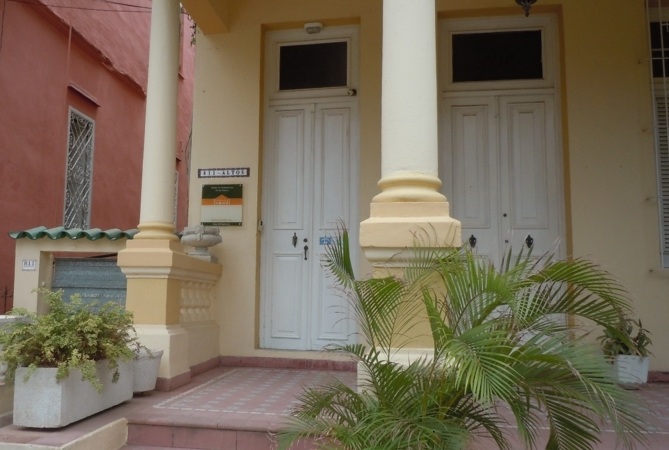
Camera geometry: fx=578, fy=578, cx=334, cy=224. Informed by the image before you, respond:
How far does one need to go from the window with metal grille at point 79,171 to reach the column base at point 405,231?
5.95 meters

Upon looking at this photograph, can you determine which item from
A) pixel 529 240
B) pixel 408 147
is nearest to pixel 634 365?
pixel 529 240

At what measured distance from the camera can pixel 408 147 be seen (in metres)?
3.29

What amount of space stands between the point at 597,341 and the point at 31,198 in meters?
6.45

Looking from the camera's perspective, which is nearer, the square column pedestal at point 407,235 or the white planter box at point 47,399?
the square column pedestal at point 407,235

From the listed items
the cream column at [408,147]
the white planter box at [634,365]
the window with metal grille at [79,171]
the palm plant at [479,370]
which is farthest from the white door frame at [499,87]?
the window with metal grille at [79,171]

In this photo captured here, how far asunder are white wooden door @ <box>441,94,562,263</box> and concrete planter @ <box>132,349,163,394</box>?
3051 millimetres

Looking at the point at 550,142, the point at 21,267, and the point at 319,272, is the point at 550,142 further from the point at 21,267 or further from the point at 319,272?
the point at 21,267

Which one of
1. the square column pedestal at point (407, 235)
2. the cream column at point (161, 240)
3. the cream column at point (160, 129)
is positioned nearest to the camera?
the square column pedestal at point (407, 235)

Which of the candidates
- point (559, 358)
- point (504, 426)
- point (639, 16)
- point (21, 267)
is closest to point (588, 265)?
point (559, 358)

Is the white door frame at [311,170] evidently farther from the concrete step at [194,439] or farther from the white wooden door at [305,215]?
the concrete step at [194,439]

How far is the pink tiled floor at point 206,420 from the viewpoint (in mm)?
3271

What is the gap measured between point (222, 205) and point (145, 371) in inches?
82.4

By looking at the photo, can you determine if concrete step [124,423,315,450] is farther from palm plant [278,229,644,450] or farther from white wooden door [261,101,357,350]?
white wooden door [261,101,357,350]

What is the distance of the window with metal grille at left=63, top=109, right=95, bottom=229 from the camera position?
795 centimetres
